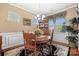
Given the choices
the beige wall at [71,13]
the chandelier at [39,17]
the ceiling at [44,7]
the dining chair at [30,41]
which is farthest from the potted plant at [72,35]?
the dining chair at [30,41]

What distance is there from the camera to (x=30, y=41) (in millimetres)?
2107

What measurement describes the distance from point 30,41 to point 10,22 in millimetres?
446

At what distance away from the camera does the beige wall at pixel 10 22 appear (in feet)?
6.66

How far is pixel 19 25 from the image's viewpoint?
2.05m

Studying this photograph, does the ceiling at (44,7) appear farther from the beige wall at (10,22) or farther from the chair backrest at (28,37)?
the chair backrest at (28,37)

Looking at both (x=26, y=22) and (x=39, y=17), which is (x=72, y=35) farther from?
(x=26, y=22)

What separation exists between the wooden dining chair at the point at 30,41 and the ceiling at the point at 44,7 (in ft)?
1.23

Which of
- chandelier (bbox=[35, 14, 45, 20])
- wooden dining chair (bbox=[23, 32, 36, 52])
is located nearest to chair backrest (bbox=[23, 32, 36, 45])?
wooden dining chair (bbox=[23, 32, 36, 52])

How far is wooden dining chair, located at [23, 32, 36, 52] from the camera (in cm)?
208

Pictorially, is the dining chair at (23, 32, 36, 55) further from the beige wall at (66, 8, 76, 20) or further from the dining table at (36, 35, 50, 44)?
the beige wall at (66, 8, 76, 20)

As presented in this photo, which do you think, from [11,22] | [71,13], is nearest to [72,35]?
[71,13]

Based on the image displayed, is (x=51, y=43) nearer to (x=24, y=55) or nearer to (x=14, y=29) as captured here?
(x=24, y=55)

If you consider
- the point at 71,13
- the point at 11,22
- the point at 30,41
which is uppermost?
the point at 71,13

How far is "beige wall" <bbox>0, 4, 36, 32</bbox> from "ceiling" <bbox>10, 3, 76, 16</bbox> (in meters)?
0.08
